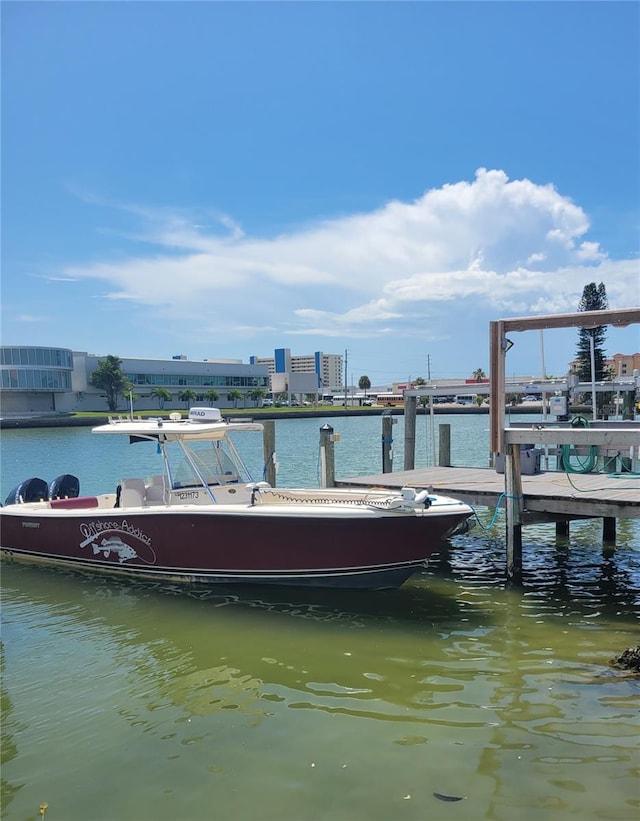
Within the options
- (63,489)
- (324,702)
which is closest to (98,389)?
(63,489)

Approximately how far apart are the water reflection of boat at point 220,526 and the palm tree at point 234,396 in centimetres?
9472

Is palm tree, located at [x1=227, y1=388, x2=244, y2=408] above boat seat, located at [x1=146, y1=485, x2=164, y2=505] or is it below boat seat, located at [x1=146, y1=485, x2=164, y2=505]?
above

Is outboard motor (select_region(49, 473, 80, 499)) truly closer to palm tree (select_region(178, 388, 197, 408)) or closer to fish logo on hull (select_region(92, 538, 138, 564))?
fish logo on hull (select_region(92, 538, 138, 564))

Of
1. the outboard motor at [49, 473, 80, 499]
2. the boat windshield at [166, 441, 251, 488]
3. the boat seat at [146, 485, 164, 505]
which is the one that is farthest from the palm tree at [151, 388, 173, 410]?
the boat seat at [146, 485, 164, 505]

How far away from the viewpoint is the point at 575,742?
5039mm

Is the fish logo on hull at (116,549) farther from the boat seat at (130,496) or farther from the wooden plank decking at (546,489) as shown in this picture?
the wooden plank decking at (546,489)

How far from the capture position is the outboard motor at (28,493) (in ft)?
39.8

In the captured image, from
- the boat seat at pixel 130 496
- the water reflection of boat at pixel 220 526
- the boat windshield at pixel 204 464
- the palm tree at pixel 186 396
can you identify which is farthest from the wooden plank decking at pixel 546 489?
the palm tree at pixel 186 396

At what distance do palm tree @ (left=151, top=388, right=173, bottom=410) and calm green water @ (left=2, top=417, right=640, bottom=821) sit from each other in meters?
86.8

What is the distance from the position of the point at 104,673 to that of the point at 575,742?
15.1 ft

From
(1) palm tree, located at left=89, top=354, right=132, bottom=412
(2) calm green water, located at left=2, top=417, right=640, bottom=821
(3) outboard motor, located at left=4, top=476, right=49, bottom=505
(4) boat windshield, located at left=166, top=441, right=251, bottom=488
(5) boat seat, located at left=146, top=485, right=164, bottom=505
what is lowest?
(2) calm green water, located at left=2, top=417, right=640, bottom=821

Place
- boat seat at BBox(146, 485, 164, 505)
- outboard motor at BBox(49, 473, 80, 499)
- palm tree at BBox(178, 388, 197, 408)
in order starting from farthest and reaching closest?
palm tree at BBox(178, 388, 197, 408), outboard motor at BBox(49, 473, 80, 499), boat seat at BBox(146, 485, 164, 505)

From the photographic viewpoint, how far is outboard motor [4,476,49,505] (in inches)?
478

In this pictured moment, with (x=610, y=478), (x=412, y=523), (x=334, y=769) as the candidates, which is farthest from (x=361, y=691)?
(x=610, y=478)
